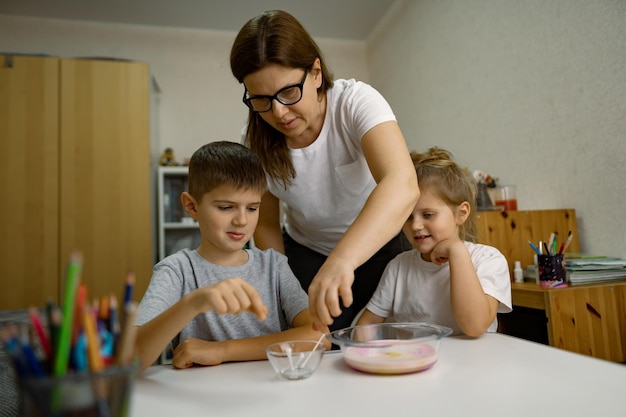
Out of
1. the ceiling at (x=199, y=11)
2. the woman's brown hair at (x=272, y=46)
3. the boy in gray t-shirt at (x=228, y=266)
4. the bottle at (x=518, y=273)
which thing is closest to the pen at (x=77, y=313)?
the boy in gray t-shirt at (x=228, y=266)

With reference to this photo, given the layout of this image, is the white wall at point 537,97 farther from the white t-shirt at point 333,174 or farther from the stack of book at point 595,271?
the white t-shirt at point 333,174

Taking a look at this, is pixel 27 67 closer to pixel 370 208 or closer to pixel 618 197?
pixel 370 208

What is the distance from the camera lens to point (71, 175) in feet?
10.4

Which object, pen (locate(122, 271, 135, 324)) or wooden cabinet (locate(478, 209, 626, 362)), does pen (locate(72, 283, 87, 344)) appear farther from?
wooden cabinet (locate(478, 209, 626, 362))

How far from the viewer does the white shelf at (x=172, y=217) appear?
3.43 metres

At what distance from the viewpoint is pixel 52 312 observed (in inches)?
14.6

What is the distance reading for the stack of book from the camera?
172 centimetres

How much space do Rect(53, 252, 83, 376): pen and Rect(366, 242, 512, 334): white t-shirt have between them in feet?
2.93

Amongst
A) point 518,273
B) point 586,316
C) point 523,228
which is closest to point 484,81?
point 523,228

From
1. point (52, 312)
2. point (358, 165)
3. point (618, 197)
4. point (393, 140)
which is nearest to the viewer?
point (52, 312)

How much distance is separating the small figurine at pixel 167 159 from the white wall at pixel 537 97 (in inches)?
73.9

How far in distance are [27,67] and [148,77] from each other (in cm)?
77

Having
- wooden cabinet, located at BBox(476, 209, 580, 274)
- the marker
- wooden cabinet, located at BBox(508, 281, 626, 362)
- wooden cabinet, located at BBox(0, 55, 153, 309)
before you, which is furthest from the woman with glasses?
wooden cabinet, located at BBox(0, 55, 153, 309)

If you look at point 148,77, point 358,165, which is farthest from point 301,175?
point 148,77
